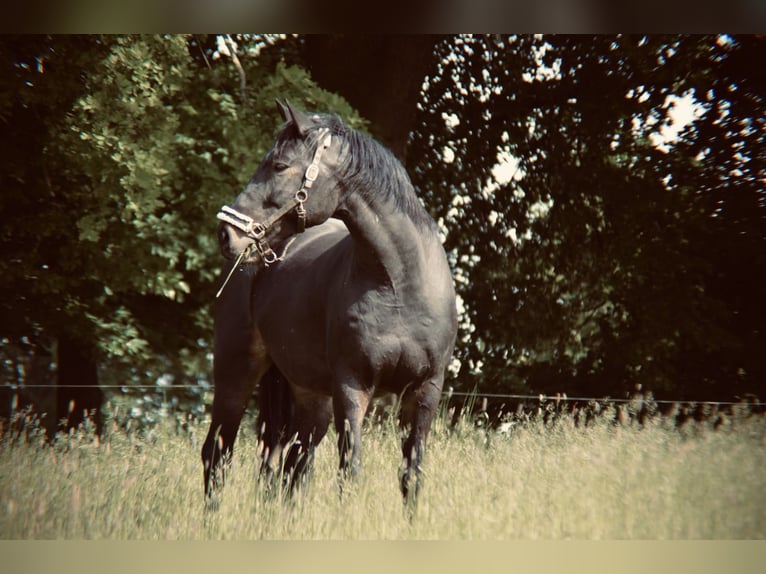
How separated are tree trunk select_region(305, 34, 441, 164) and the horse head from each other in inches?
193

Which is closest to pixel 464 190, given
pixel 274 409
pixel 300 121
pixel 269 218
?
pixel 274 409

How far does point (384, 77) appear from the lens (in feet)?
30.7

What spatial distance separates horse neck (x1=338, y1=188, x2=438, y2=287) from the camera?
4.29m

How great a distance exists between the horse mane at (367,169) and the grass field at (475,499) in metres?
1.44

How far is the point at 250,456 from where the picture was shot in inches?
248

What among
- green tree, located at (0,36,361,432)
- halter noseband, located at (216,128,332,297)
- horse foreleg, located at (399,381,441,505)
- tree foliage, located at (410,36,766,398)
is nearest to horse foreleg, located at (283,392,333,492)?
horse foreleg, located at (399,381,441,505)

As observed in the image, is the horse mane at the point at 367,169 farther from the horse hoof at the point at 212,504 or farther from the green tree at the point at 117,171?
the green tree at the point at 117,171

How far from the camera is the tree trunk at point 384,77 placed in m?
9.25

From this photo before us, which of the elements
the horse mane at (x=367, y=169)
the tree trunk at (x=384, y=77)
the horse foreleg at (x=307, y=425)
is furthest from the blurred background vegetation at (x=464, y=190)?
the horse mane at (x=367, y=169)

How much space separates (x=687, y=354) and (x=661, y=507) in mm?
6110

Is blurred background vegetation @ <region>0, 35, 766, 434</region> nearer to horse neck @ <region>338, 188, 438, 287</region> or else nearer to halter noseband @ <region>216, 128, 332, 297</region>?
halter noseband @ <region>216, 128, 332, 297</region>

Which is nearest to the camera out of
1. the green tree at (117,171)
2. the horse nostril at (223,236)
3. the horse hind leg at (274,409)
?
the horse nostril at (223,236)

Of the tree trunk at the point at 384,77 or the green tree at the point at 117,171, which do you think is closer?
the green tree at the point at 117,171

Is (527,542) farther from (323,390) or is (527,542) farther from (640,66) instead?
(640,66)
